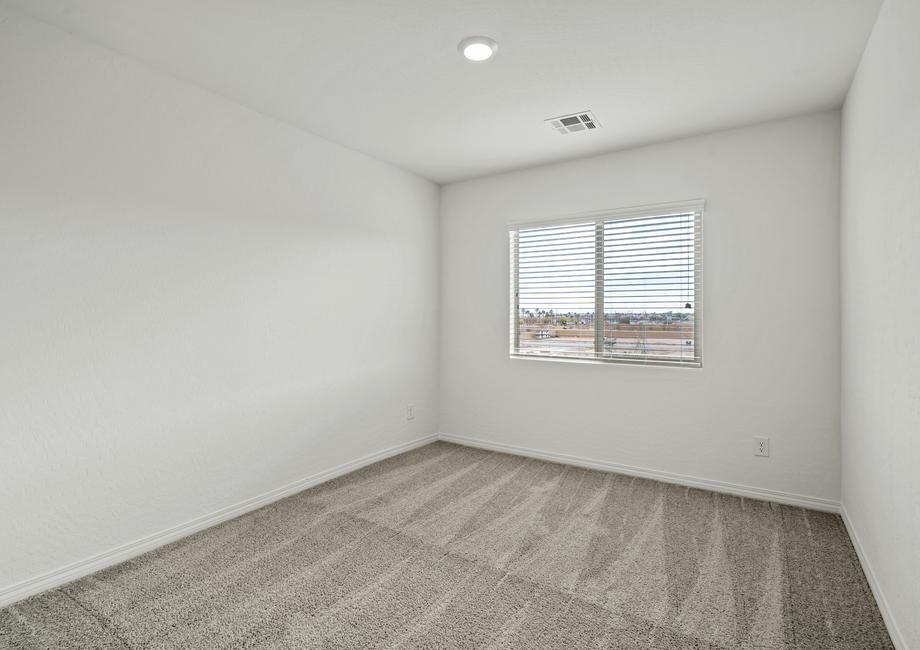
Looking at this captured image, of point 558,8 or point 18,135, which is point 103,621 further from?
point 558,8

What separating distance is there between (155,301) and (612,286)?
10.2 feet

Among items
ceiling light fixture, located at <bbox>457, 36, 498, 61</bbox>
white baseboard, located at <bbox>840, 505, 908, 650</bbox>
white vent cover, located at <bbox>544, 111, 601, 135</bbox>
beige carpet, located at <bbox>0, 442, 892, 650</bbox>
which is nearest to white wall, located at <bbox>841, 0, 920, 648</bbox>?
white baseboard, located at <bbox>840, 505, 908, 650</bbox>

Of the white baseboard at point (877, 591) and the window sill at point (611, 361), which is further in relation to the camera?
the window sill at point (611, 361)

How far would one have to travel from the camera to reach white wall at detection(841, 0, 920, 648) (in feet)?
5.32

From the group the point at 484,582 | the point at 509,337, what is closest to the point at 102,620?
the point at 484,582

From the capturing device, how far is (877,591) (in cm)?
206

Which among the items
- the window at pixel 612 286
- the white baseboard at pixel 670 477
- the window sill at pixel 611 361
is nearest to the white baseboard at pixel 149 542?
the white baseboard at pixel 670 477

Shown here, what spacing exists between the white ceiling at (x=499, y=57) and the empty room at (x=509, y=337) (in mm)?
20

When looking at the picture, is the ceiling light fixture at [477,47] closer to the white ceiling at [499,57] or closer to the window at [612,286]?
the white ceiling at [499,57]

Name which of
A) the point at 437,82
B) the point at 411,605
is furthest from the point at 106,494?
the point at 437,82

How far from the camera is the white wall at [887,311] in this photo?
5.32 feet

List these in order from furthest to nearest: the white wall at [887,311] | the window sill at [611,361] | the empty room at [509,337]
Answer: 1. the window sill at [611,361]
2. the empty room at [509,337]
3. the white wall at [887,311]

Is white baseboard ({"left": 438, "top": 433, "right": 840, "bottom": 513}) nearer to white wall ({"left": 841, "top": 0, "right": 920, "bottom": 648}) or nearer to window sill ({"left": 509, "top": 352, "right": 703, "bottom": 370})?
white wall ({"left": 841, "top": 0, "right": 920, "bottom": 648})

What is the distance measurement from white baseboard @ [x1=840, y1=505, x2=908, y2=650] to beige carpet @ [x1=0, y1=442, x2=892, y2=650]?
4 centimetres
